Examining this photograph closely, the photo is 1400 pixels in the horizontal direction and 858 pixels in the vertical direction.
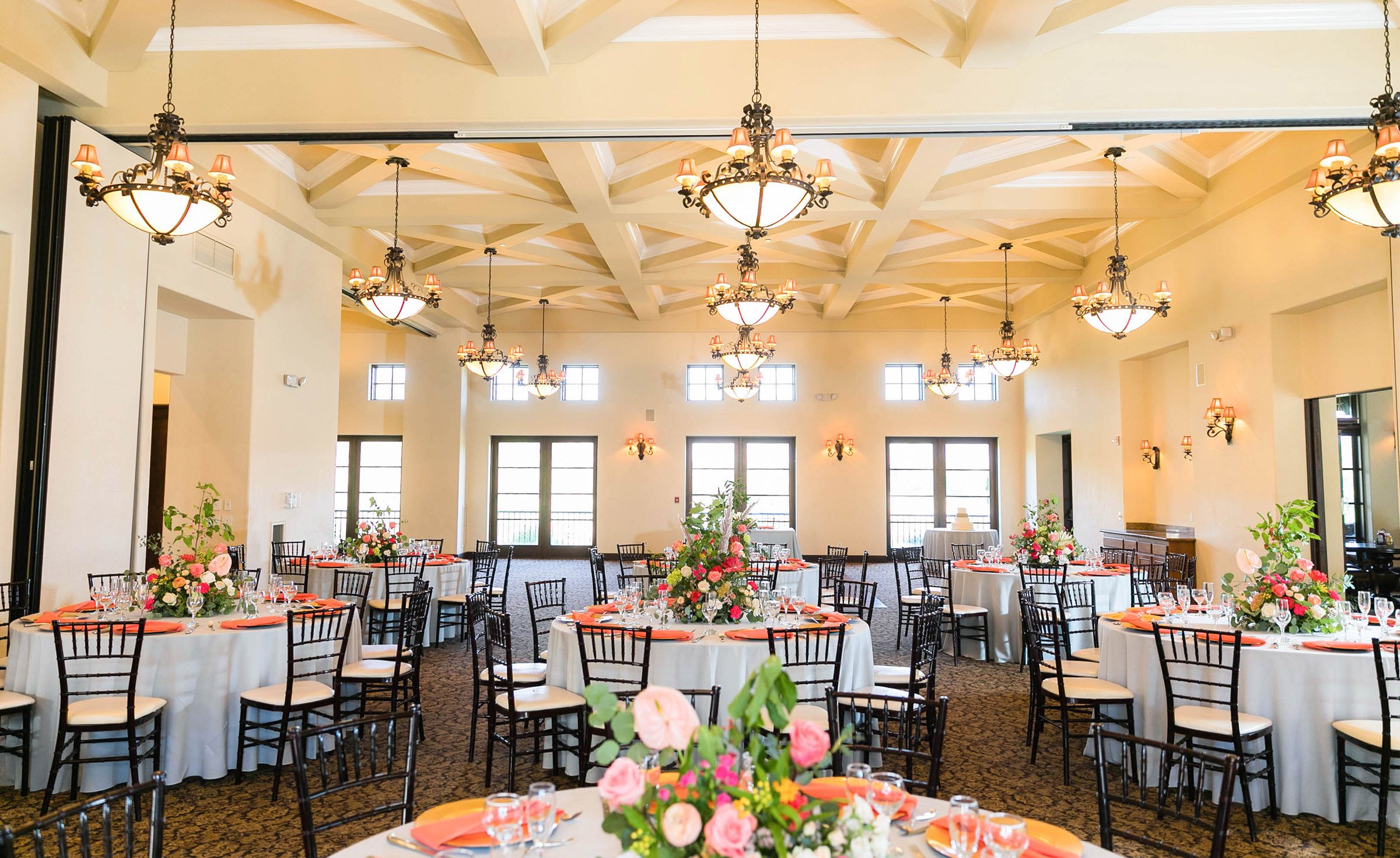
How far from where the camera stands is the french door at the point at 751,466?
1728 cm

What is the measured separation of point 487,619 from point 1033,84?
5265mm

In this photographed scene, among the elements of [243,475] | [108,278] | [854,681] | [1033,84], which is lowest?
[854,681]

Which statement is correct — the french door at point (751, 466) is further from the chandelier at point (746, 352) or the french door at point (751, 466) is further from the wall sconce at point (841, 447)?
the chandelier at point (746, 352)

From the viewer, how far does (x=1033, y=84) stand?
6.27 meters

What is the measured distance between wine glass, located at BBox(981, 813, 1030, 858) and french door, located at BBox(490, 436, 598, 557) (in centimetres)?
1552

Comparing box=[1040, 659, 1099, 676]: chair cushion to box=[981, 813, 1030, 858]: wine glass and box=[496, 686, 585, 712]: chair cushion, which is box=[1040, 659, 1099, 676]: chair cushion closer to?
box=[496, 686, 585, 712]: chair cushion

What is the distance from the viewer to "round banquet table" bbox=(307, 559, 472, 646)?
8.52 m

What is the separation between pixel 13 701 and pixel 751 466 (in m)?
13.6

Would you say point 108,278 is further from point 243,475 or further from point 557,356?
point 557,356

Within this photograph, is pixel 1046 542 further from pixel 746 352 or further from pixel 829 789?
pixel 829 789

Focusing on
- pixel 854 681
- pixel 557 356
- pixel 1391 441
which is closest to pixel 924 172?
pixel 854 681

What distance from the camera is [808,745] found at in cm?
154

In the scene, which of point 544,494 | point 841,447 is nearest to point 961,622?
point 841,447

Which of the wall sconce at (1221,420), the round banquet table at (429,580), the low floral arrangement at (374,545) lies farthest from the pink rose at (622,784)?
the wall sconce at (1221,420)
